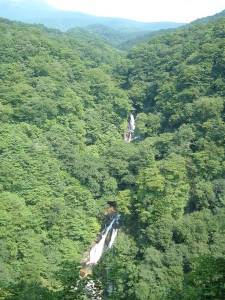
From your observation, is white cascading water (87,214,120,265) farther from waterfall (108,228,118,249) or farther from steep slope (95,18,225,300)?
steep slope (95,18,225,300)

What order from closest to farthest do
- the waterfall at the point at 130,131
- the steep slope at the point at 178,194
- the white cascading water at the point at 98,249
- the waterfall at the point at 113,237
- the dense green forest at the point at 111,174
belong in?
the steep slope at the point at 178,194
the dense green forest at the point at 111,174
the white cascading water at the point at 98,249
the waterfall at the point at 113,237
the waterfall at the point at 130,131

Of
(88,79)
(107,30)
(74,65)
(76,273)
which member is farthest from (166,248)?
(107,30)

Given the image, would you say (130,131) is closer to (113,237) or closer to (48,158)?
(48,158)

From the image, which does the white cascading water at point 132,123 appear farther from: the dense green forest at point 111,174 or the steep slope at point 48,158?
the steep slope at point 48,158

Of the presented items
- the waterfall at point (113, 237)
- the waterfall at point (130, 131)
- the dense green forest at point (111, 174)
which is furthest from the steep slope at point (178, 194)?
the waterfall at point (130, 131)

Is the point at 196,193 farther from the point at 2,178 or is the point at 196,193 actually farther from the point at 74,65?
the point at 74,65

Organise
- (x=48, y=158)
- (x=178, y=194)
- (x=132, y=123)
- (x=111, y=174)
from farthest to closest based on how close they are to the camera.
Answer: (x=132, y=123) → (x=111, y=174) → (x=48, y=158) → (x=178, y=194)

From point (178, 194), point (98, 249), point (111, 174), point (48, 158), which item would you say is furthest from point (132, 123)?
point (98, 249)

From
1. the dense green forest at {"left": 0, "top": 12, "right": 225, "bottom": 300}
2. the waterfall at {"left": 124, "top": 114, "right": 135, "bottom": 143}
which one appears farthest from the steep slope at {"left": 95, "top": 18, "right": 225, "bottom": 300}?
the waterfall at {"left": 124, "top": 114, "right": 135, "bottom": 143}
